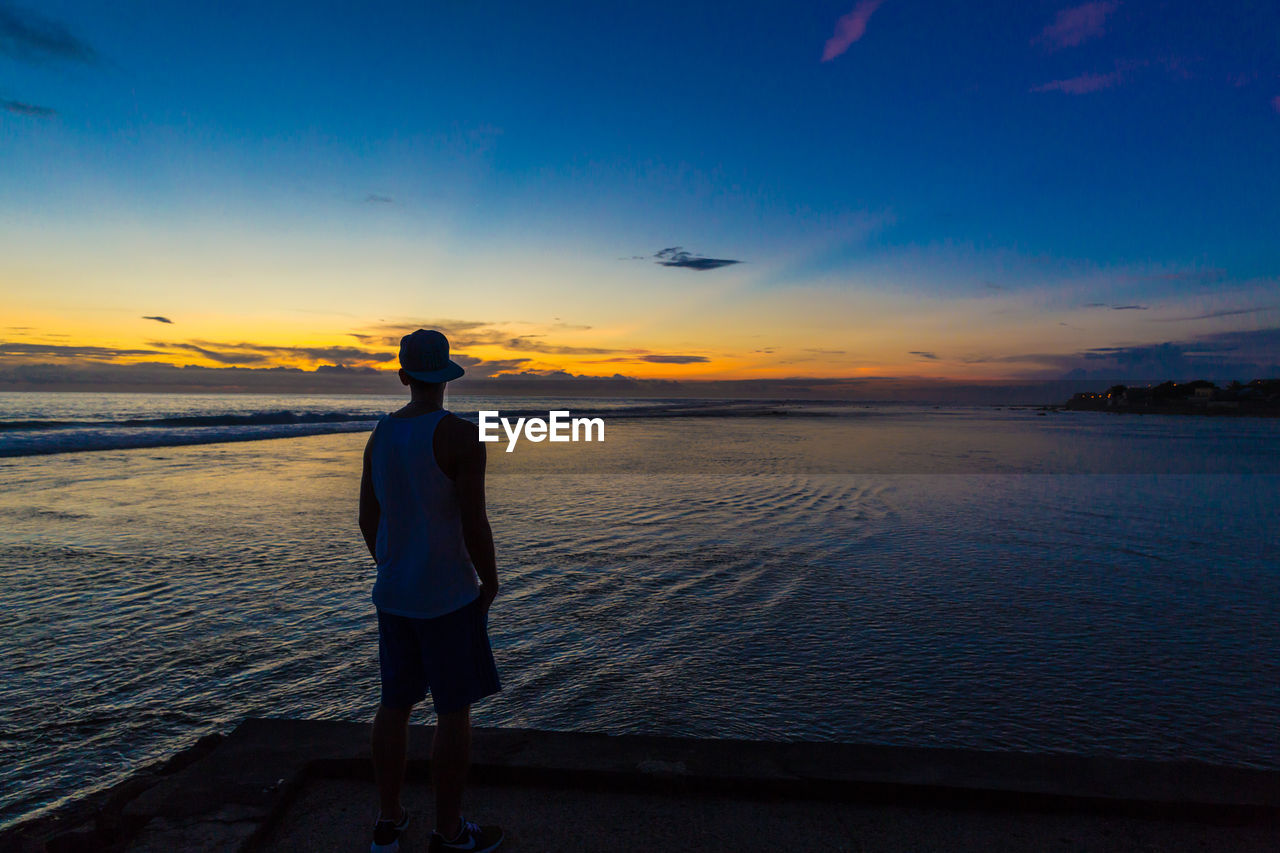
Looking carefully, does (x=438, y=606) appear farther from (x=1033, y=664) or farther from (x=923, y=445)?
(x=923, y=445)

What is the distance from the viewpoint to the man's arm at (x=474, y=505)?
259 cm

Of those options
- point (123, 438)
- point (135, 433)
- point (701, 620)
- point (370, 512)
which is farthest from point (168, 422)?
point (370, 512)

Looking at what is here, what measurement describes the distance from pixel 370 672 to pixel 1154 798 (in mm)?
4344

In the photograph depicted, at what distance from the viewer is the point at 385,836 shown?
2.62 metres

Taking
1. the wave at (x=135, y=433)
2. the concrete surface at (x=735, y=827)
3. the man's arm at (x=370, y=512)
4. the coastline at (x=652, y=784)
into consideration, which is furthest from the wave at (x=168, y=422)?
the concrete surface at (x=735, y=827)

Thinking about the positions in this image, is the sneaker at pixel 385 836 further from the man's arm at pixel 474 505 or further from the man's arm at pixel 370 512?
the man's arm at pixel 370 512

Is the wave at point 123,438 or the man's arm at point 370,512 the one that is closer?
the man's arm at point 370,512

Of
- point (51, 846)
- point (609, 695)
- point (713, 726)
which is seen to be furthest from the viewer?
point (609, 695)

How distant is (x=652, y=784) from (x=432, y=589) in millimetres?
1363

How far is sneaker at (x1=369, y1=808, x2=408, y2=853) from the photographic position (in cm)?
259

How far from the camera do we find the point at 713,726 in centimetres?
375

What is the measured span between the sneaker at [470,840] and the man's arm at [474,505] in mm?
871

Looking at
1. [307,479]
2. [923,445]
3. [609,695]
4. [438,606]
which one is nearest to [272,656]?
[609,695]

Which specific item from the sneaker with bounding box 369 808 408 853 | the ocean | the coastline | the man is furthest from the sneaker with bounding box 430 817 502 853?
the ocean
